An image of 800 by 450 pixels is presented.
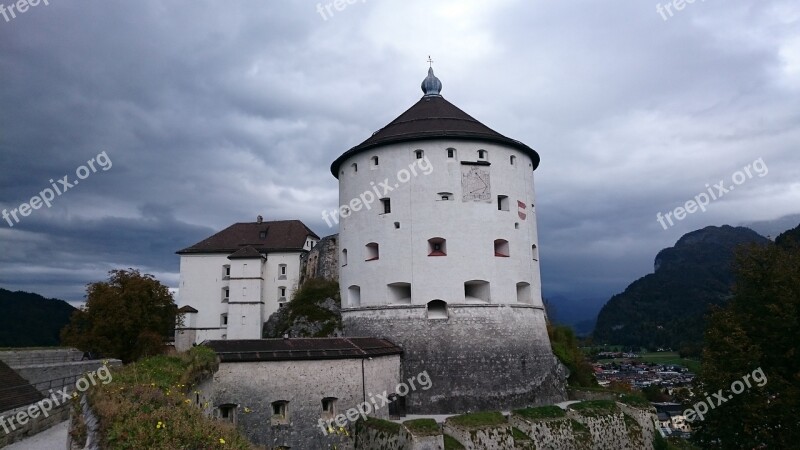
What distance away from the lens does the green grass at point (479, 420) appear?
13898 mm

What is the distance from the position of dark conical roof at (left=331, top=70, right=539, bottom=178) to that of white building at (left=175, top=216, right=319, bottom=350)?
12175 mm

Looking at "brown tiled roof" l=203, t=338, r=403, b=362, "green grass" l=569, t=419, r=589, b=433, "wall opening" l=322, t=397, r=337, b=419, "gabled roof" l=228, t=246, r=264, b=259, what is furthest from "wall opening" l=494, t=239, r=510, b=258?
"gabled roof" l=228, t=246, r=264, b=259

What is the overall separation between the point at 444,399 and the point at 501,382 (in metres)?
2.01

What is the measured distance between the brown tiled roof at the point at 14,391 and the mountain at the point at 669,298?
9575 centimetres

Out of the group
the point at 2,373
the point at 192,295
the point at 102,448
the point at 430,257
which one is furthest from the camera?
the point at 192,295

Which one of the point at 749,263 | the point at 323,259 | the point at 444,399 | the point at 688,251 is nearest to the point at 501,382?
the point at 444,399

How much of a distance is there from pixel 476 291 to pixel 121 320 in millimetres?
13467

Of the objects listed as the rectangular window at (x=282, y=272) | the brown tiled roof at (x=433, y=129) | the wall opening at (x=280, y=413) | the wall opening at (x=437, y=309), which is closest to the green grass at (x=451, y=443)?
the wall opening at (x=280, y=413)

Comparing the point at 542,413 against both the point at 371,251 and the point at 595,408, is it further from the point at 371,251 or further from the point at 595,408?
the point at 371,251

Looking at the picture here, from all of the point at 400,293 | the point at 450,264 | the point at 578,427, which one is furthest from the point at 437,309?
the point at 578,427

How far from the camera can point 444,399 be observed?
1659cm

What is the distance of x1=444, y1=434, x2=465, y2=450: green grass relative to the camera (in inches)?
526

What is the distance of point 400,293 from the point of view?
18.6 meters

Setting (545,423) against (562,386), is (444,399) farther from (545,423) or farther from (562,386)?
(562,386)
